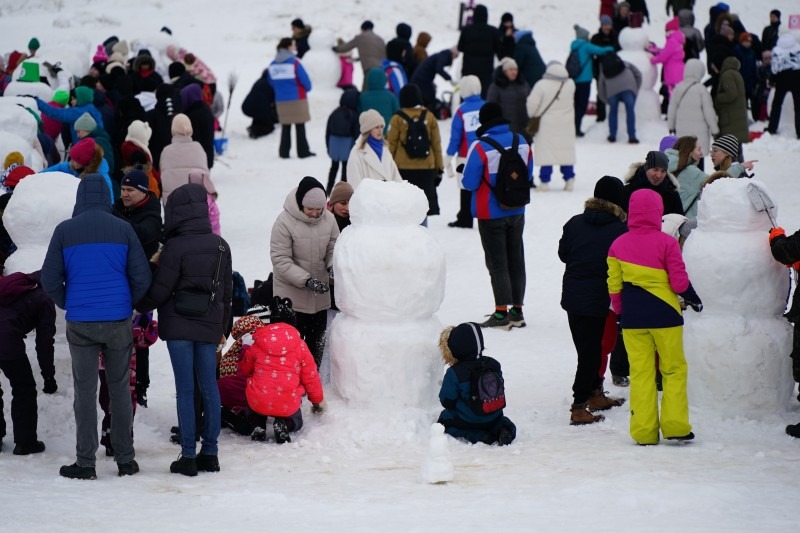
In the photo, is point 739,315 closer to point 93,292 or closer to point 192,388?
point 192,388

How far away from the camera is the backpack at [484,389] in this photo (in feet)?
23.7

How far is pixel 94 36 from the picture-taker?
26781 millimetres

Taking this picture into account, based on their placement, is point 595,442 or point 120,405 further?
point 595,442

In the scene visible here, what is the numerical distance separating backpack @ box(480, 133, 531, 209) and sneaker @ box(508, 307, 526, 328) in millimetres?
949

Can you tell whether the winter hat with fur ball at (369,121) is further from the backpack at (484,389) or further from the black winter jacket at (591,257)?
the backpack at (484,389)

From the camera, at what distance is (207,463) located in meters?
6.88

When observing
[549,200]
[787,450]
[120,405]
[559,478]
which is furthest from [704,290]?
[549,200]

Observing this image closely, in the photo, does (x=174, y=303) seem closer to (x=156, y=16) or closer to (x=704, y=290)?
(x=704, y=290)

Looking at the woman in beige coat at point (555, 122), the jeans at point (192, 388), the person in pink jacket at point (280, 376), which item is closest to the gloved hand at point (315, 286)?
the person in pink jacket at point (280, 376)

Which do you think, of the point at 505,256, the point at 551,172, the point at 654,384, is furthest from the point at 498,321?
the point at 551,172

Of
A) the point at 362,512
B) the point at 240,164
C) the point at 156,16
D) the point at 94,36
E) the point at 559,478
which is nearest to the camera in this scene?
the point at 362,512

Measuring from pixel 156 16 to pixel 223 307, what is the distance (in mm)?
23639

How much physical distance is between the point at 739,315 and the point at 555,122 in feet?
26.9

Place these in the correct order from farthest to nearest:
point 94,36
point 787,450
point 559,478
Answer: point 94,36, point 787,450, point 559,478
